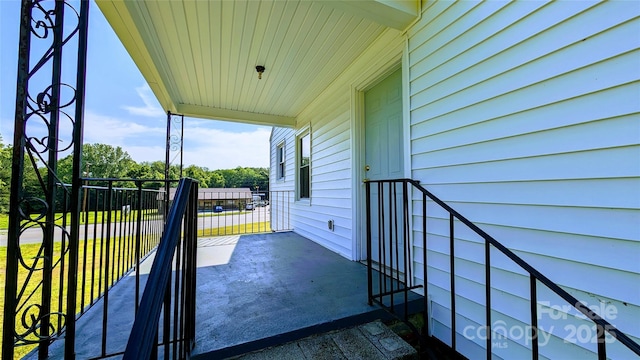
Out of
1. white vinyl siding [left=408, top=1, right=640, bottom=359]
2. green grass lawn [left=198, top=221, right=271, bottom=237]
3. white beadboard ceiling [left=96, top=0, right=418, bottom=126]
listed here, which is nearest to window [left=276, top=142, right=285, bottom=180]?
green grass lawn [left=198, top=221, right=271, bottom=237]

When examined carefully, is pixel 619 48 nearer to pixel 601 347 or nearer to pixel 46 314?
pixel 601 347

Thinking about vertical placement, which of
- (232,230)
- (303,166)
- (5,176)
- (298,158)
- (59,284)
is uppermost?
(298,158)

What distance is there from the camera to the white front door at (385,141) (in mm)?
2578

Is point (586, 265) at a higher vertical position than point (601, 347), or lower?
higher

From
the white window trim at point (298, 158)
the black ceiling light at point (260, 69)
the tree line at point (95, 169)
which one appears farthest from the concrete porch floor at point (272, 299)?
the black ceiling light at point (260, 69)

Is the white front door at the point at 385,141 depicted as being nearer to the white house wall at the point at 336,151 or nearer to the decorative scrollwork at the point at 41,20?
the white house wall at the point at 336,151

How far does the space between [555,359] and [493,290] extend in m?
0.38

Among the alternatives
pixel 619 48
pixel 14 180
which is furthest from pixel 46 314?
pixel 619 48

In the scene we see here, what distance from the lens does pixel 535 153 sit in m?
1.37

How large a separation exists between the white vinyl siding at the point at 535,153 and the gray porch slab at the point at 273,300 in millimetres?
779

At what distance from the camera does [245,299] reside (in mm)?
2084

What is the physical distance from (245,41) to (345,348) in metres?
2.89

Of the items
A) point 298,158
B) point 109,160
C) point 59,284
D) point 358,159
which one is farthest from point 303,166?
point 109,160

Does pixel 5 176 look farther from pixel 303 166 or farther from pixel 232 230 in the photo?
pixel 232 230
